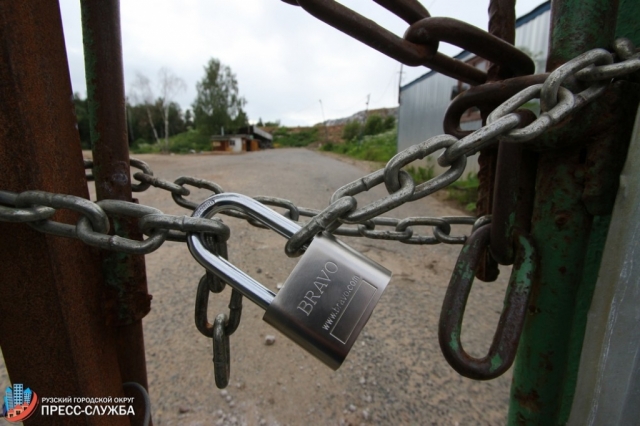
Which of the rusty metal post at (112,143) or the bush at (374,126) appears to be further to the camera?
the bush at (374,126)

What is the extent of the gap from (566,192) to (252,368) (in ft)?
4.38

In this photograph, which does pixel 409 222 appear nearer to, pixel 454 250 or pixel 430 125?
pixel 454 250

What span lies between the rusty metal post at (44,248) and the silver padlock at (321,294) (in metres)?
0.19

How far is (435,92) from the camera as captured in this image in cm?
656

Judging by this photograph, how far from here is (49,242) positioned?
417 millimetres

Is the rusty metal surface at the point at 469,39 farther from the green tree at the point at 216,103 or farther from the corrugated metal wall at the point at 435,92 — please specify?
the green tree at the point at 216,103

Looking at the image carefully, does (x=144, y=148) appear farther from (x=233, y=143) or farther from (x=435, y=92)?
(x=435, y=92)

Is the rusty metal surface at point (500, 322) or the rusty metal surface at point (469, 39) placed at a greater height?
the rusty metal surface at point (469, 39)

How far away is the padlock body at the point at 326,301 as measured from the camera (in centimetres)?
39

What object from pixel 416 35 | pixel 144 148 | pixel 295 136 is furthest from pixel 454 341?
pixel 295 136

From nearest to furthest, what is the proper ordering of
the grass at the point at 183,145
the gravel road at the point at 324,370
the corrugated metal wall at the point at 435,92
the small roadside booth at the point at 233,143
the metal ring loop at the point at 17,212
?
the metal ring loop at the point at 17,212, the gravel road at the point at 324,370, the corrugated metal wall at the point at 435,92, the grass at the point at 183,145, the small roadside booth at the point at 233,143

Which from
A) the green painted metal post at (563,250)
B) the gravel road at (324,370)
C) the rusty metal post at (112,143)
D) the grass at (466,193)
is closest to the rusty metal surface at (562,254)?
the green painted metal post at (563,250)

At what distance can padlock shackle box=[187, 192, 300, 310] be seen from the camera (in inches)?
15.8

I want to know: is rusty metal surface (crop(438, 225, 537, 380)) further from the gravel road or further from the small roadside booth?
the small roadside booth
